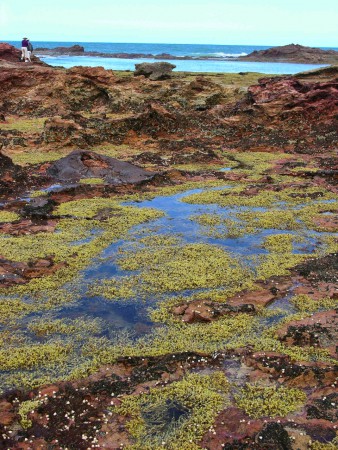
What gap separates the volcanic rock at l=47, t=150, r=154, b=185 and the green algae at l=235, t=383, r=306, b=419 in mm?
14824

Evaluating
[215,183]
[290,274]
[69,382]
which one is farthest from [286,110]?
[69,382]

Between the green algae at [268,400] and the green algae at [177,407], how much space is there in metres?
0.36

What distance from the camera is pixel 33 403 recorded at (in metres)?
8.27

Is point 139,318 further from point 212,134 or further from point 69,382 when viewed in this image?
point 212,134

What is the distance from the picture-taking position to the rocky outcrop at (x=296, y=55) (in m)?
132

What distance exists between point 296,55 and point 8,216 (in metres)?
143

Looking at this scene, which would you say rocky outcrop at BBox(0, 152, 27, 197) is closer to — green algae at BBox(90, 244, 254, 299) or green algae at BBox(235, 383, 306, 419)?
green algae at BBox(90, 244, 254, 299)

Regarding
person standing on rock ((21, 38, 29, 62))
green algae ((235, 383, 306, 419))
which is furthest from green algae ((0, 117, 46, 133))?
green algae ((235, 383, 306, 419))

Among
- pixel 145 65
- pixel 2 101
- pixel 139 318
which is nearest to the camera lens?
pixel 139 318

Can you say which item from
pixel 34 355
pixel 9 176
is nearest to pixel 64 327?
pixel 34 355

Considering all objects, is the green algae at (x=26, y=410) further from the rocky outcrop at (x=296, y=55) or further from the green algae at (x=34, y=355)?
the rocky outcrop at (x=296, y=55)

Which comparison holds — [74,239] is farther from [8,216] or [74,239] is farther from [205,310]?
[205,310]

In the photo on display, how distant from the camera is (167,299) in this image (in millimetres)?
11969

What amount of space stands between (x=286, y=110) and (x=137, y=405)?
3061cm
